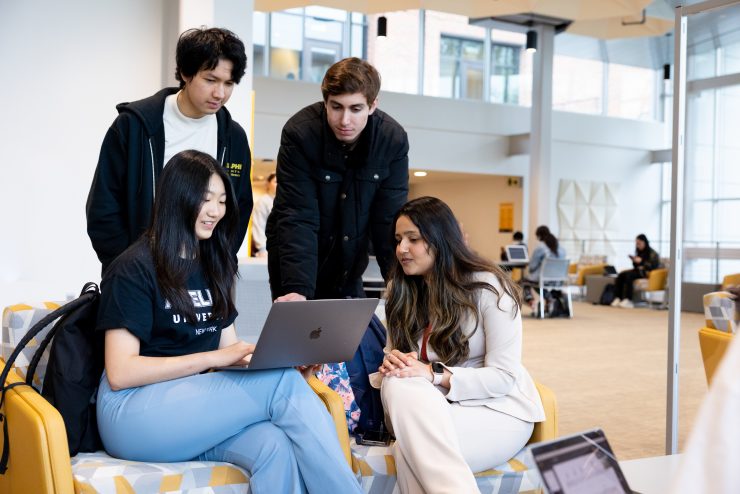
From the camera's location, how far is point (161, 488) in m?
2.08

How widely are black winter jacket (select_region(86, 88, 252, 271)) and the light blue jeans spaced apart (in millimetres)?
735

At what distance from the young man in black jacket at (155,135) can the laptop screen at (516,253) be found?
33.6ft

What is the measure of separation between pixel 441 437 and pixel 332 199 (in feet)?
3.59

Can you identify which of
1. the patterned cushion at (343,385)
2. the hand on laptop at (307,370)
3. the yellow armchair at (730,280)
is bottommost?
the patterned cushion at (343,385)

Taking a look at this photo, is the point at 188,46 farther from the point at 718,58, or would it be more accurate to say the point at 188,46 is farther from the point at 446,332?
the point at 718,58

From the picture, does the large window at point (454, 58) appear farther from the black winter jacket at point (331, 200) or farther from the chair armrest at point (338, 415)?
the chair armrest at point (338, 415)

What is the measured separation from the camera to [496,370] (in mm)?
2498

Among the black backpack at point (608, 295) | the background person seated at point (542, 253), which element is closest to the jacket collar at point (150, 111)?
the background person seated at point (542, 253)

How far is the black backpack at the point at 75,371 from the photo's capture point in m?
2.14

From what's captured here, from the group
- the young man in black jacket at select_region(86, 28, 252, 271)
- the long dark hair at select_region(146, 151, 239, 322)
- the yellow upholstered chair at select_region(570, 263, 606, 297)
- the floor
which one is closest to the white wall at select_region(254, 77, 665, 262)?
the yellow upholstered chair at select_region(570, 263, 606, 297)

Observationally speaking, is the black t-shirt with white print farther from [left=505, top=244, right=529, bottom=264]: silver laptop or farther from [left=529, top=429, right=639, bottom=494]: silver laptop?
[left=505, top=244, right=529, bottom=264]: silver laptop

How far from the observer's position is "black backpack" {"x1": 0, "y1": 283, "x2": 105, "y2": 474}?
214 centimetres

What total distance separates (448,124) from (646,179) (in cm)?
592

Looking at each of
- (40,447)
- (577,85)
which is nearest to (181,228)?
(40,447)
